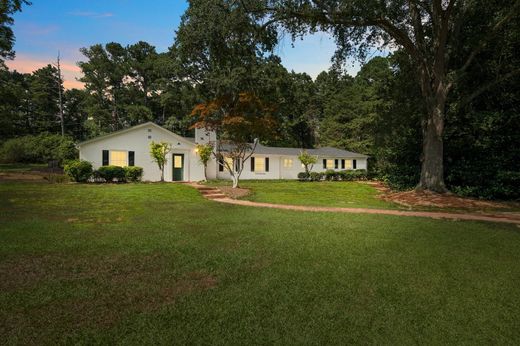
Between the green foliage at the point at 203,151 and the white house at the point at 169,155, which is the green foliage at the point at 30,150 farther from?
the green foliage at the point at 203,151

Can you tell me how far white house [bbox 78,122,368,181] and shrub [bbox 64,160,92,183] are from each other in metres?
1.62

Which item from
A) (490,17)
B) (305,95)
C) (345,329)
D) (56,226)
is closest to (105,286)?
(345,329)

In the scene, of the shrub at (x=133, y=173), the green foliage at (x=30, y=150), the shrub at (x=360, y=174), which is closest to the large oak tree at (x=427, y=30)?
the shrub at (x=133, y=173)

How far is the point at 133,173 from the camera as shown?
65.7 feet

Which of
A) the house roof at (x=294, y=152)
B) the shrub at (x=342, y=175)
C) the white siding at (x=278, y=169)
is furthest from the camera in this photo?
the shrub at (x=342, y=175)

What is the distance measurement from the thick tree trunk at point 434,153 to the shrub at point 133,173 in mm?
16026

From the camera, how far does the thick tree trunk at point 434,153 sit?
1508 cm

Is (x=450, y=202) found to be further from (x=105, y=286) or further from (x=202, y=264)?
(x=105, y=286)

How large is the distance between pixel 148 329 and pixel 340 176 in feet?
104

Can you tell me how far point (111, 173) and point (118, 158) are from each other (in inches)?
61.2

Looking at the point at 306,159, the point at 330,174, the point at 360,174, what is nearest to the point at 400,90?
the point at 306,159

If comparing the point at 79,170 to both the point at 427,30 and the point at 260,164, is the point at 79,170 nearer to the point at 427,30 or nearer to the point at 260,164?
the point at 260,164

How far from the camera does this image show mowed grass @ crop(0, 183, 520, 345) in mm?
3008

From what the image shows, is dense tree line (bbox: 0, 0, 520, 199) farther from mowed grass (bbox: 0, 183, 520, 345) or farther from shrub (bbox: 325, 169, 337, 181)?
mowed grass (bbox: 0, 183, 520, 345)
